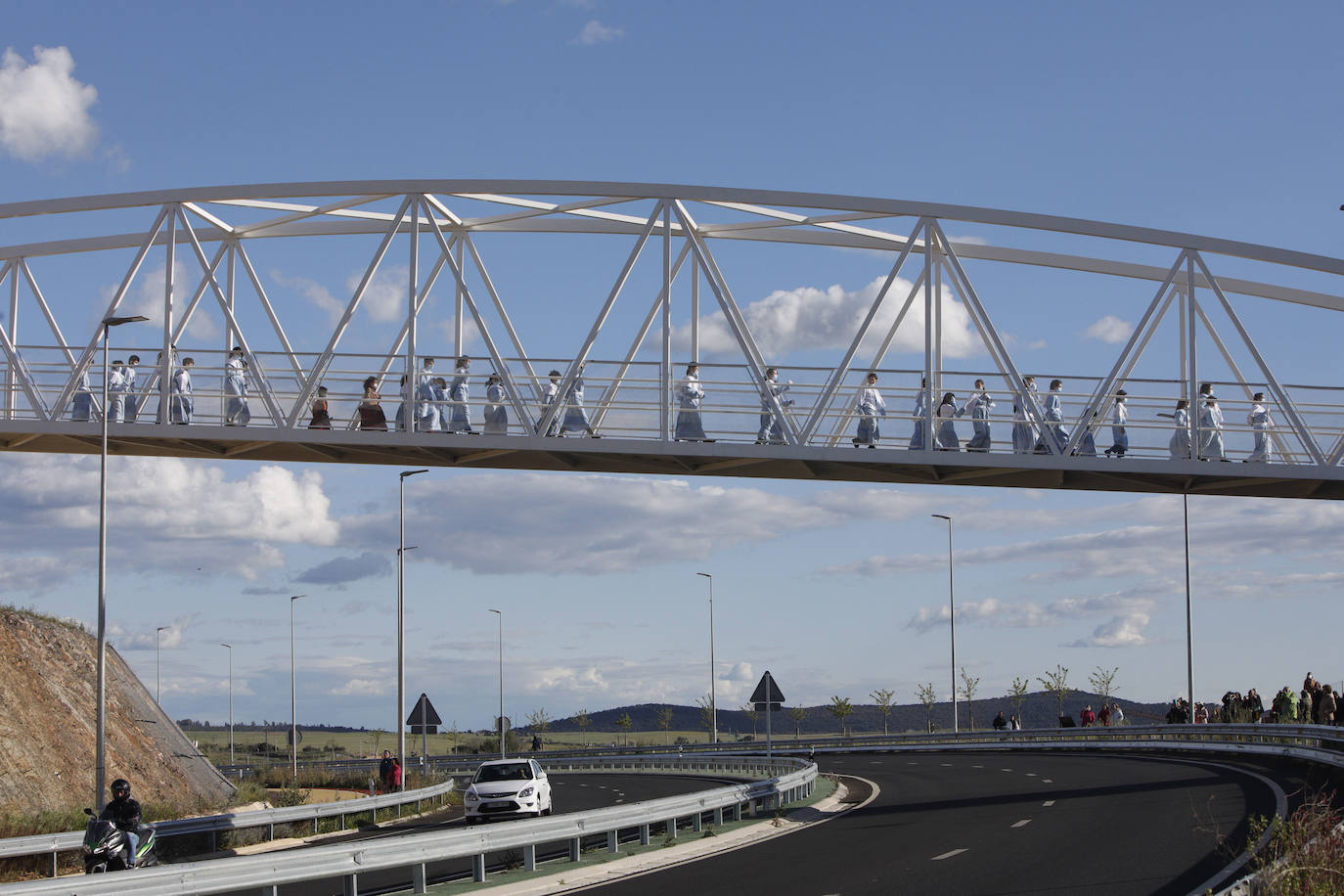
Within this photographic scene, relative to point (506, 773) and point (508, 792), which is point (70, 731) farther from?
point (508, 792)

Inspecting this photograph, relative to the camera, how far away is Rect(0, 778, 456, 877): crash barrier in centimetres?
2231

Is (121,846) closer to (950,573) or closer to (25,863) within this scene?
(25,863)

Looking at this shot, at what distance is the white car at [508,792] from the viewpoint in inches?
1226

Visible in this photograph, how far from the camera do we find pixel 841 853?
20875mm

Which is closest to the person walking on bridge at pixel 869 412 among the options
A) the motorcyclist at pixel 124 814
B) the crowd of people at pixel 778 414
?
the crowd of people at pixel 778 414

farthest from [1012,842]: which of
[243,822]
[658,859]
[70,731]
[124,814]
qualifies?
[70,731]

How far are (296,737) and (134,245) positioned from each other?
2391cm

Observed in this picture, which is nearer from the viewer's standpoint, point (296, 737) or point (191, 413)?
point (191, 413)

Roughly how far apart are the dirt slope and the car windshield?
24.8ft

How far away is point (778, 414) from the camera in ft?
93.7

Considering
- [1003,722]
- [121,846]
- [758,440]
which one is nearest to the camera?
[121,846]

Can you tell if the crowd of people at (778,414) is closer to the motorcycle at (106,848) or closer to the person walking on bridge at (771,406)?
the person walking on bridge at (771,406)

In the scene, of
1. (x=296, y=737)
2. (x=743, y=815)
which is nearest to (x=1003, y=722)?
(x=296, y=737)

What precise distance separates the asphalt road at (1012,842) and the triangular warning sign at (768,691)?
293 cm
